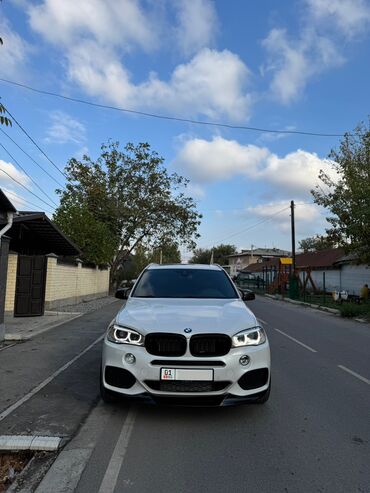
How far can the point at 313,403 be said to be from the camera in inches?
234

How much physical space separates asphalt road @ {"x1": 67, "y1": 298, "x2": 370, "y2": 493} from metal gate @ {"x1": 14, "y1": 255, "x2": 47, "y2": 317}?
1119 cm

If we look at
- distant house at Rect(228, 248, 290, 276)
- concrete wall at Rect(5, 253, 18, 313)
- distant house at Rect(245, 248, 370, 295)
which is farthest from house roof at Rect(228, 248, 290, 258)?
concrete wall at Rect(5, 253, 18, 313)

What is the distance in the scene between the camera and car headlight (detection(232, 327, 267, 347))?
16.1 ft

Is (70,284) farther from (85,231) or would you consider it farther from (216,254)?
(216,254)

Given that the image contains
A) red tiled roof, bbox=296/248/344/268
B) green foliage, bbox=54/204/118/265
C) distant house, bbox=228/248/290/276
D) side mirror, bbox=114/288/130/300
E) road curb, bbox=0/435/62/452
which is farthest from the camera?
distant house, bbox=228/248/290/276

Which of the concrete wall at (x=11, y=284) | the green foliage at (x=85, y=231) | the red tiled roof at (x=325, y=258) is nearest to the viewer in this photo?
the concrete wall at (x=11, y=284)

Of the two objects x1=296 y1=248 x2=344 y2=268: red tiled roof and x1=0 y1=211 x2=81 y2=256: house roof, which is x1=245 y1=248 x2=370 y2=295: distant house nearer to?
x1=296 y1=248 x2=344 y2=268: red tiled roof

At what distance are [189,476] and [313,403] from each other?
2.68m

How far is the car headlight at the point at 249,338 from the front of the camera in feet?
16.1

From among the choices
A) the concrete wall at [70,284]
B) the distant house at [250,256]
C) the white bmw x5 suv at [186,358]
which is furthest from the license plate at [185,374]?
the distant house at [250,256]

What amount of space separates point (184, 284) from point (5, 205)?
16.9 ft

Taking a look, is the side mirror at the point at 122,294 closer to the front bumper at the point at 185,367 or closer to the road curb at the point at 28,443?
the front bumper at the point at 185,367

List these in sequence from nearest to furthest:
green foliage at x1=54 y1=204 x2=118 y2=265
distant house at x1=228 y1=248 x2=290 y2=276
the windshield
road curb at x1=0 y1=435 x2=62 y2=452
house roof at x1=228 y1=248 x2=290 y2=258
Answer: road curb at x1=0 y1=435 x2=62 y2=452
the windshield
green foliage at x1=54 y1=204 x2=118 y2=265
distant house at x1=228 y1=248 x2=290 y2=276
house roof at x1=228 y1=248 x2=290 y2=258

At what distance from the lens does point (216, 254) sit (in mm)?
119188
